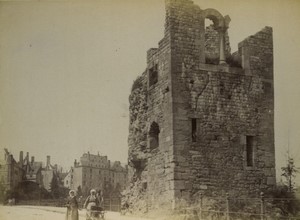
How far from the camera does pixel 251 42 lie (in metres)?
11.6

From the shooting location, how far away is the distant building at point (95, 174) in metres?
10.8

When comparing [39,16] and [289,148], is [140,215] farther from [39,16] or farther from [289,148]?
[39,16]

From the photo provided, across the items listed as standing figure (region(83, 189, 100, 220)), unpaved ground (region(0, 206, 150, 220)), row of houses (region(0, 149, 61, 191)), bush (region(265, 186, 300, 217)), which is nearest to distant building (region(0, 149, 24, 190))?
row of houses (region(0, 149, 61, 191))

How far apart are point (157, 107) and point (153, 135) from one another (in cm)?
59

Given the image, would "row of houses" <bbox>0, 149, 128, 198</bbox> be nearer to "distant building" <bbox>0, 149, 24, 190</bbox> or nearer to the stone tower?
"distant building" <bbox>0, 149, 24, 190</bbox>

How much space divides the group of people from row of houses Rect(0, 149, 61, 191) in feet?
2.17

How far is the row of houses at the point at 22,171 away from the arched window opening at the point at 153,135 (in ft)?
6.37

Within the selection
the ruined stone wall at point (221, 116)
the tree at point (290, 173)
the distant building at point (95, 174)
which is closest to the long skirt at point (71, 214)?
the distant building at point (95, 174)

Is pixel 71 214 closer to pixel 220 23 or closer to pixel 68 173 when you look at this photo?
pixel 68 173

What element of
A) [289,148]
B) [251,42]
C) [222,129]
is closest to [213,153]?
[222,129]

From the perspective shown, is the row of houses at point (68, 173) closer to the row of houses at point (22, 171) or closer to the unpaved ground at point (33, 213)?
the row of houses at point (22, 171)

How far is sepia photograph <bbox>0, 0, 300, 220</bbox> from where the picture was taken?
10.0 metres

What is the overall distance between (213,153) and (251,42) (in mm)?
2230

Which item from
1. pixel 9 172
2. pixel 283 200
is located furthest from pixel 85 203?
pixel 283 200
